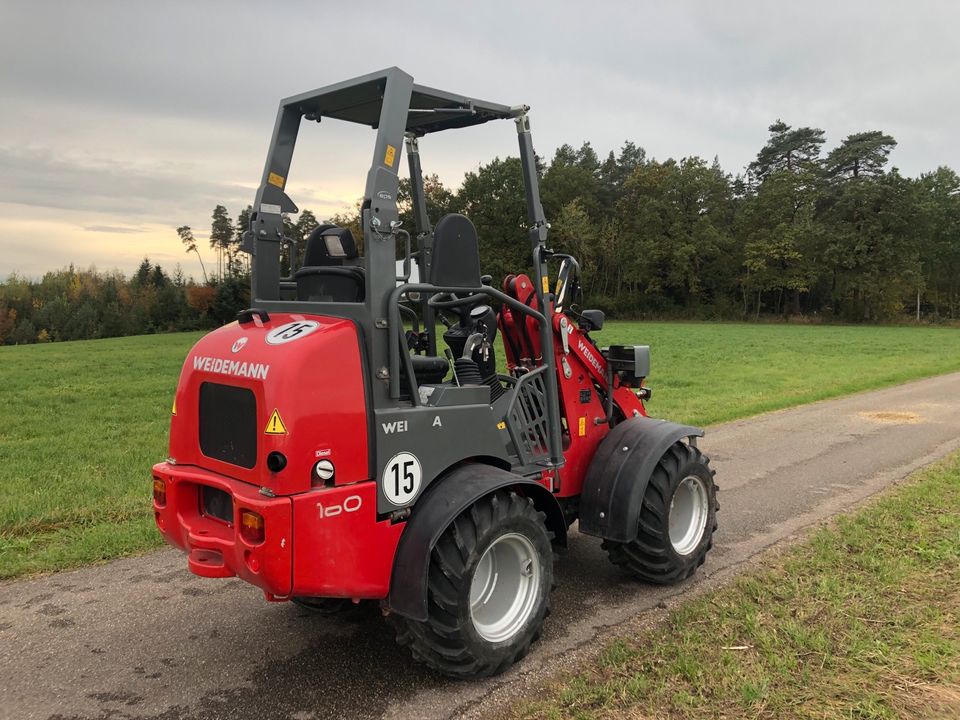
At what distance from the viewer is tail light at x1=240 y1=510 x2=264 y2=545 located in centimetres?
299

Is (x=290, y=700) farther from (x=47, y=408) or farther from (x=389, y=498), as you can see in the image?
(x=47, y=408)

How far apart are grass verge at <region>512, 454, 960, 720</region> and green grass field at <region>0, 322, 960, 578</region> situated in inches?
150

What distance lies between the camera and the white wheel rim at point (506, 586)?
3.64 metres

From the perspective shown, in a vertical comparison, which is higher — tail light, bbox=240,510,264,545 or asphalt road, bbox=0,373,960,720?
tail light, bbox=240,510,264,545

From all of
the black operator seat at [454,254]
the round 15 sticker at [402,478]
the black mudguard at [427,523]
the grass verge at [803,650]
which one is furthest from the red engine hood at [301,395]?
→ the grass verge at [803,650]

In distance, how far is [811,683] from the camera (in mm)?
3348

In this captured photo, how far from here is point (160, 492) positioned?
3668mm

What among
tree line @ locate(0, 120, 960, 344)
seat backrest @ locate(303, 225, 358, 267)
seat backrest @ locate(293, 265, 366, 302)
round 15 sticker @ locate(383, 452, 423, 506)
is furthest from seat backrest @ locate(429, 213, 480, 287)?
tree line @ locate(0, 120, 960, 344)

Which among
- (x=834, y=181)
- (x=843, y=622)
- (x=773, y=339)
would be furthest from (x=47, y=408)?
(x=834, y=181)

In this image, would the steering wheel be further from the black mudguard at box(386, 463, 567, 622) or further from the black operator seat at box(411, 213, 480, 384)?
the black mudguard at box(386, 463, 567, 622)

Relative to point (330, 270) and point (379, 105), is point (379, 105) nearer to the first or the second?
point (379, 105)

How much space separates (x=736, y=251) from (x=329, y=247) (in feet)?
205

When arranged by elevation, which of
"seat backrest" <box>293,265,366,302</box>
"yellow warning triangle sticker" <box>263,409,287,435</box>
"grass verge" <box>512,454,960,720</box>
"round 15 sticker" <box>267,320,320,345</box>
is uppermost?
"seat backrest" <box>293,265,366,302</box>

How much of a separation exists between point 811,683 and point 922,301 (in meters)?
67.9
